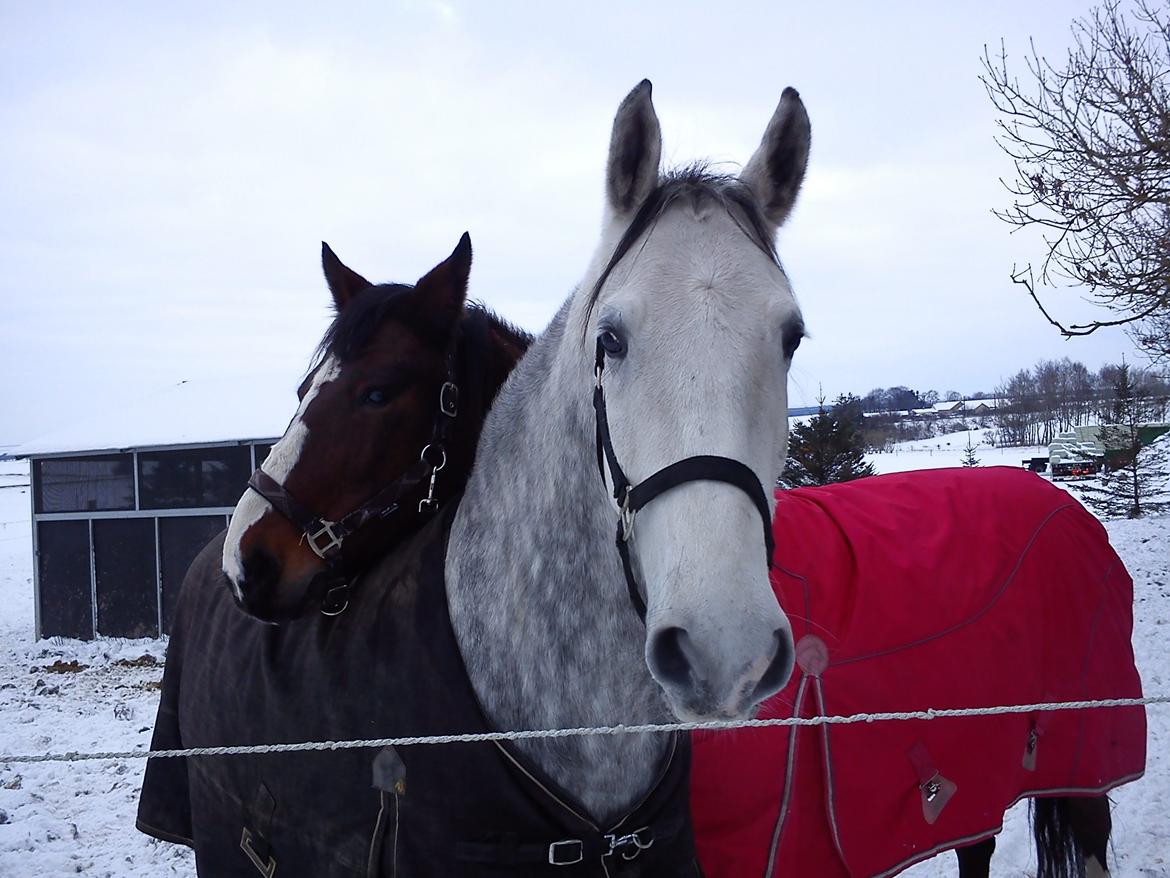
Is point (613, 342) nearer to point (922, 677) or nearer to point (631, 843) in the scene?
point (631, 843)

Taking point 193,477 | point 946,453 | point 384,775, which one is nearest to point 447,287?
point 384,775

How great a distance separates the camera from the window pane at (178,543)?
1043cm

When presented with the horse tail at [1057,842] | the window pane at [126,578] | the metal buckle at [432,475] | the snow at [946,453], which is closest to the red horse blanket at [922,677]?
the horse tail at [1057,842]

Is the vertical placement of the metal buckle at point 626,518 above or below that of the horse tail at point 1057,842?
above

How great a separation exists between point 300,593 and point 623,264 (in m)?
1.27

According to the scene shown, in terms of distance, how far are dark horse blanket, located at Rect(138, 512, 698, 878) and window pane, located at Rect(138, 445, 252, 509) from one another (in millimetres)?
8716

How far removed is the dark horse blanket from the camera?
5.69ft

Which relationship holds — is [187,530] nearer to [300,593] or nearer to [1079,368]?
[300,593]

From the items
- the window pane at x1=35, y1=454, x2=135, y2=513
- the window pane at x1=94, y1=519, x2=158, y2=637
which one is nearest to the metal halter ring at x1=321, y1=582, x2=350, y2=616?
the window pane at x1=94, y1=519, x2=158, y2=637

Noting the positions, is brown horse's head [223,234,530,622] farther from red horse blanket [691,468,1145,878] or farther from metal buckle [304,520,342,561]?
red horse blanket [691,468,1145,878]

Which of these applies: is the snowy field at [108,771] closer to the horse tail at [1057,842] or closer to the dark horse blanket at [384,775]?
the horse tail at [1057,842]

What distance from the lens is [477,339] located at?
2.41m

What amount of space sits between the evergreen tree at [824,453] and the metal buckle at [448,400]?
6.91 meters

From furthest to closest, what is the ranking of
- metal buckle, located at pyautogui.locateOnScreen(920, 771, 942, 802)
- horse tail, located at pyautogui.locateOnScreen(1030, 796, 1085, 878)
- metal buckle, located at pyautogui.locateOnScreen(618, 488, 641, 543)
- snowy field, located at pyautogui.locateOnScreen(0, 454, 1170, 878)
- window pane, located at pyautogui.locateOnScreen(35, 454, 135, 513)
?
1. window pane, located at pyautogui.locateOnScreen(35, 454, 135, 513)
2. snowy field, located at pyautogui.locateOnScreen(0, 454, 1170, 878)
3. horse tail, located at pyautogui.locateOnScreen(1030, 796, 1085, 878)
4. metal buckle, located at pyautogui.locateOnScreen(920, 771, 942, 802)
5. metal buckle, located at pyautogui.locateOnScreen(618, 488, 641, 543)
